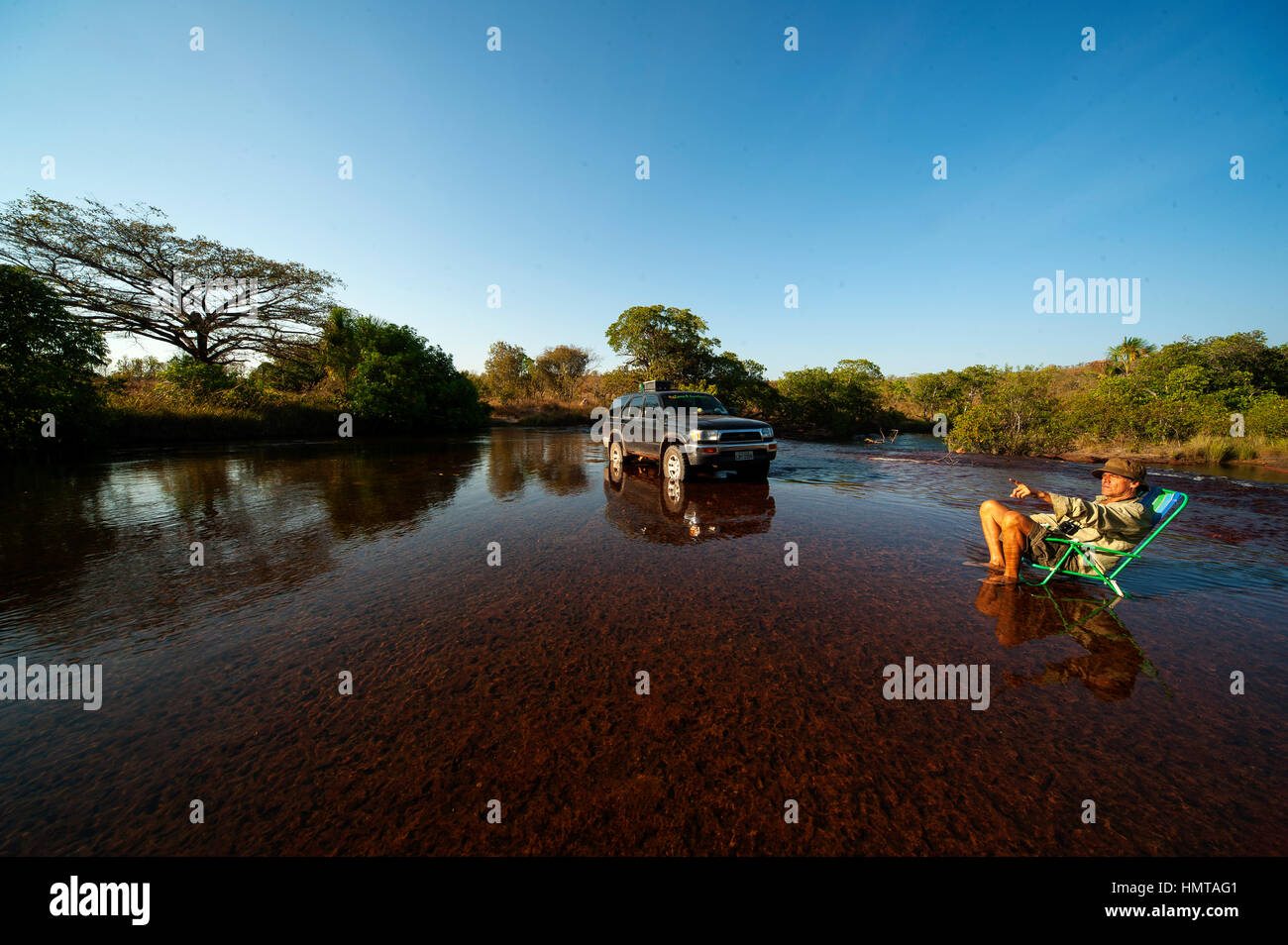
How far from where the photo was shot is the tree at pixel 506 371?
49.8m

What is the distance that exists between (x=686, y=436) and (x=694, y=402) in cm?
169

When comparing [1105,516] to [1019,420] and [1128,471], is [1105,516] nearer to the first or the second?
[1128,471]

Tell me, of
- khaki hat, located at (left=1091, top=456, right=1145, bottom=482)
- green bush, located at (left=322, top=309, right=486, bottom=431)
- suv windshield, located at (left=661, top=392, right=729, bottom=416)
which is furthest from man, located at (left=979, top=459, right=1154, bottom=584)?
green bush, located at (left=322, top=309, right=486, bottom=431)

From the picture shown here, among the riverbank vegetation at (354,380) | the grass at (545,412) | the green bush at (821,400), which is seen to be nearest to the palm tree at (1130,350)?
the riverbank vegetation at (354,380)

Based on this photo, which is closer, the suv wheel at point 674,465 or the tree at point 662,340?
the suv wheel at point 674,465

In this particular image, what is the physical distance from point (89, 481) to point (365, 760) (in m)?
13.2

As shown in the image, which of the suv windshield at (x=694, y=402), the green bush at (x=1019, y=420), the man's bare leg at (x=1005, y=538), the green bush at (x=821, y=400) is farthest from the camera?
the green bush at (x=821, y=400)

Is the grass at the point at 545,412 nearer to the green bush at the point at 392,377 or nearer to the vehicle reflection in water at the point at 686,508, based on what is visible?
the green bush at the point at 392,377

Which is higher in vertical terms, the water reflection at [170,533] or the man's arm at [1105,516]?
the man's arm at [1105,516]

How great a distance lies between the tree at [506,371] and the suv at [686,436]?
1663 inches

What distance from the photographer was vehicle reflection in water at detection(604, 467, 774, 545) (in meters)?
5.95

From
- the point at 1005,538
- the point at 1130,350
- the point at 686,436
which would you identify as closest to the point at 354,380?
the point at 686,436

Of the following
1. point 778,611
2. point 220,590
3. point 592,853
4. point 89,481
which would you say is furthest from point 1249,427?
point 89,481

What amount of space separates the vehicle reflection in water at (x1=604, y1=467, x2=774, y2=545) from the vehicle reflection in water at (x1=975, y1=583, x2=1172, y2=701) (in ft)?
9.08
